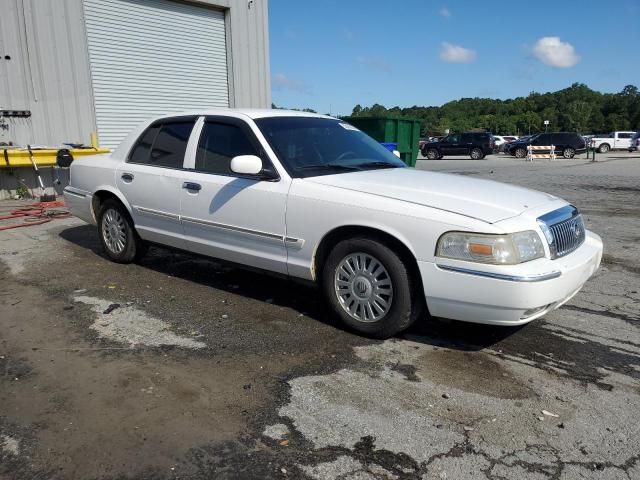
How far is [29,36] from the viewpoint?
11352 mm

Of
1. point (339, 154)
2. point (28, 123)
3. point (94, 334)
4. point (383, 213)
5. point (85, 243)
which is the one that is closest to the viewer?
point (383, 213)

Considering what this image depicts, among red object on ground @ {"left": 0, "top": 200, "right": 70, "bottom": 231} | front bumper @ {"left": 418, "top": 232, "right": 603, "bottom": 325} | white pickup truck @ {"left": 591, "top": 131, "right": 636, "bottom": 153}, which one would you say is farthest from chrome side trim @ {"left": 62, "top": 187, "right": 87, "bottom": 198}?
white pickup truck @ {"left": 591, "top": 131, "right": 636, "bottom": 153}

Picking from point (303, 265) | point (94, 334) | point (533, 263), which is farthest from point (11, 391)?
point (533, 263)

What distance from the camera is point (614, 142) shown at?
40.9m

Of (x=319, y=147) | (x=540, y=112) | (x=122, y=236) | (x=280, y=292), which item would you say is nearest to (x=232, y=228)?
(x=280, y=292)

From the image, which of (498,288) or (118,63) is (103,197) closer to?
(498,288)

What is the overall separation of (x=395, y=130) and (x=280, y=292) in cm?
1162

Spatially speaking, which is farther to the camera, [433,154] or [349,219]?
[433,154]

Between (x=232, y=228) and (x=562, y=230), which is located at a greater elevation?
(x=562, y=230)

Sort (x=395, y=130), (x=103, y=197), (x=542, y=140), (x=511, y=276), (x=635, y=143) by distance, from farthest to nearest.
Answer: (x=635, y=143), (x=542, y=140), (x=395, y=130), (x=103, y=197), (x=511, y=276)

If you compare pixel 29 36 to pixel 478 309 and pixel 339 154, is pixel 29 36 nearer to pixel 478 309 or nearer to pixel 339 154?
pixel 339 154

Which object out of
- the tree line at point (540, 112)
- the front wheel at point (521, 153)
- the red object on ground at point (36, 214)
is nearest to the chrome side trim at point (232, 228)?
the red object on ground at point (36, 214)

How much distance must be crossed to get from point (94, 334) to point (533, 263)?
3.16 metres

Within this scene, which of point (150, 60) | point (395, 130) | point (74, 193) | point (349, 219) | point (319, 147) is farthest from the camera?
point (395, 130)
